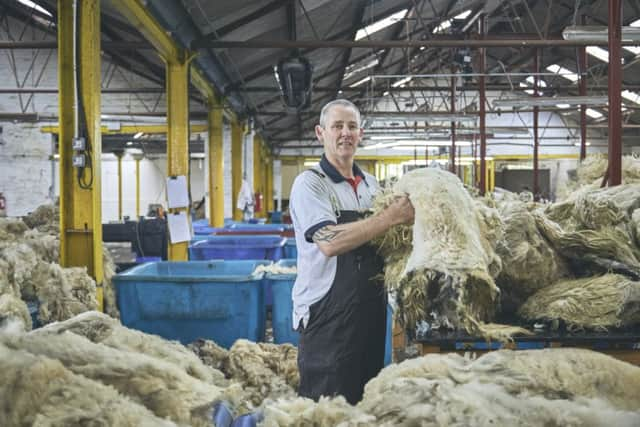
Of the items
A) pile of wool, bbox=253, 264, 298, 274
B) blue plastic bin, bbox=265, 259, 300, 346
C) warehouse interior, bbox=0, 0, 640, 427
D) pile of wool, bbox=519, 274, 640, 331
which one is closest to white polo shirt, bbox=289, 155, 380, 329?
warehouse interior, bbox=0, 0, 640, 427

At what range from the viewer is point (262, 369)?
355 cm

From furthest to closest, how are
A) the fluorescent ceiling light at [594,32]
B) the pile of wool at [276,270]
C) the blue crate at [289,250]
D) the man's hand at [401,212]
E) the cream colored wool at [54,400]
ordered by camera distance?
the blue crate at [289,250] < the fluorescent ceiling light at [594,32] < the pile of wool at [276,270] < the man's hand at [401,212] < the cream colored wool at [54,400]

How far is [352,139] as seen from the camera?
2344 millimetres

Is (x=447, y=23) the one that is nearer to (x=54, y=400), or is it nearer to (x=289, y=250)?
(x=289, y=250)

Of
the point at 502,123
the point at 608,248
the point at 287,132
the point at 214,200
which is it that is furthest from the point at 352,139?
the point at 502,123

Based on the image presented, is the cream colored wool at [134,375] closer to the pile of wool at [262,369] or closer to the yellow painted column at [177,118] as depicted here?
the pile of wool at [262,369]

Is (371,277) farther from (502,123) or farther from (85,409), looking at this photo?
(502,123)

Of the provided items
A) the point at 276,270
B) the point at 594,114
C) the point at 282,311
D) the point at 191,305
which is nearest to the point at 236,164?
the point at 276,270

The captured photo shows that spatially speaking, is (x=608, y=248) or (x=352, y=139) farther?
(x=352, y=139)

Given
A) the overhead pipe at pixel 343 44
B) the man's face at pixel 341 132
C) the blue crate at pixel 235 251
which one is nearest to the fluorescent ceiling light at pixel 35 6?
the overhead pipe at pixel 343 44

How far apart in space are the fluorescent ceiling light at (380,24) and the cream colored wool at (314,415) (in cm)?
926

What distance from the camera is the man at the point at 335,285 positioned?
2240mm

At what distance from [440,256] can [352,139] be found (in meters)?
0.86

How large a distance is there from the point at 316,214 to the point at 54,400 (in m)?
1.35
